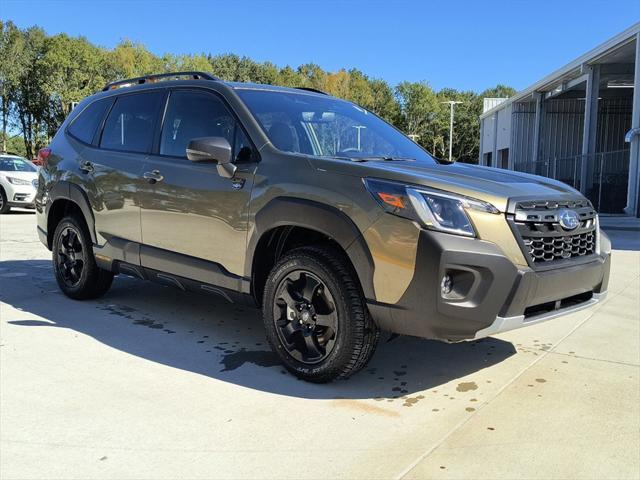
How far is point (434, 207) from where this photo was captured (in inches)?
118

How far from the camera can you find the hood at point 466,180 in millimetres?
3076

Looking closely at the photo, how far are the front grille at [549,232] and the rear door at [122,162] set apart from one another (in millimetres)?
2790

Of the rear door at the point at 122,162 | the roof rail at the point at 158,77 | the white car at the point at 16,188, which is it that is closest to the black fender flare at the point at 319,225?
the rear door at the point at 122,162

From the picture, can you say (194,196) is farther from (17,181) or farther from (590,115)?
(590,115)

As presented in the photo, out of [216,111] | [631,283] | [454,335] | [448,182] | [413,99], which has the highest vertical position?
[413,99]

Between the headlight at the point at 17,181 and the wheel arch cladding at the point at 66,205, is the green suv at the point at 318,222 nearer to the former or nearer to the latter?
the wheel arch cladding at the point at 66,205

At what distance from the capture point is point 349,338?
10.7 feet

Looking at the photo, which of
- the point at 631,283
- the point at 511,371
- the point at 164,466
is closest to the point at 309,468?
the point at 164,466

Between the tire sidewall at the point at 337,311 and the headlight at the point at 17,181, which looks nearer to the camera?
the tire sidewall at the point at 337,311

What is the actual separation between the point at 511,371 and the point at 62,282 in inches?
159

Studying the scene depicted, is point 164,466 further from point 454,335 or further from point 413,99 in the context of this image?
point 413,99

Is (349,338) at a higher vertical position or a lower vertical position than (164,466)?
higher

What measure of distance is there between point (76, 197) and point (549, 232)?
390 centimetres

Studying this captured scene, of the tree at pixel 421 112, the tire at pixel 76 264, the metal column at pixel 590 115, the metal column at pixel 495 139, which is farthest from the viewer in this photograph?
the tree at pixel 421 112
